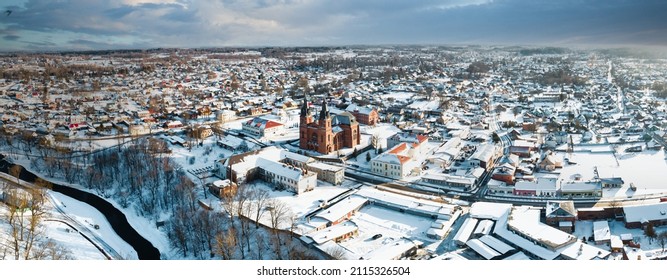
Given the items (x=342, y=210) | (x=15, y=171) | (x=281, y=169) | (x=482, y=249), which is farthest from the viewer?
(x=281, y=169)

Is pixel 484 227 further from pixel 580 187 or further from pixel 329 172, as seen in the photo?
pixel 329 172

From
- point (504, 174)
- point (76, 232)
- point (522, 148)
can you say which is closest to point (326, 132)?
point (504, 174)

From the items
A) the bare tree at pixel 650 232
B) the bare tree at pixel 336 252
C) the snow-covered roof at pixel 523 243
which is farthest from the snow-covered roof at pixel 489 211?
the bare tree at pixel 336 252

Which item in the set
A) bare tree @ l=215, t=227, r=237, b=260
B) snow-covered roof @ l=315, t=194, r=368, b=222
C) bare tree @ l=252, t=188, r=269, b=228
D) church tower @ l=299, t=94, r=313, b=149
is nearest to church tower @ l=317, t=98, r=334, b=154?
church tower @ l=299, t=94, r=313, b=149

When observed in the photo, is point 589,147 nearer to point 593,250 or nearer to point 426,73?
point 593,250

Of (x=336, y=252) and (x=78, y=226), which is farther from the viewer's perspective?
(x=78, y=226)

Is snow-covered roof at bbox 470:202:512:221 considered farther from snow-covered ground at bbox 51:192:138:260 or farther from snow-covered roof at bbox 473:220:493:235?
snow-covered ground at bbox 51:192:138:260

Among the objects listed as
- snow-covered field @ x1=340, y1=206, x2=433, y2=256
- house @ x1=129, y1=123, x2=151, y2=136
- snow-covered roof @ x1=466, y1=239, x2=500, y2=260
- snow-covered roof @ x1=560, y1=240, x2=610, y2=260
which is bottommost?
snow-covered field @ x1=340, y1=206, x2=433, y2=256
